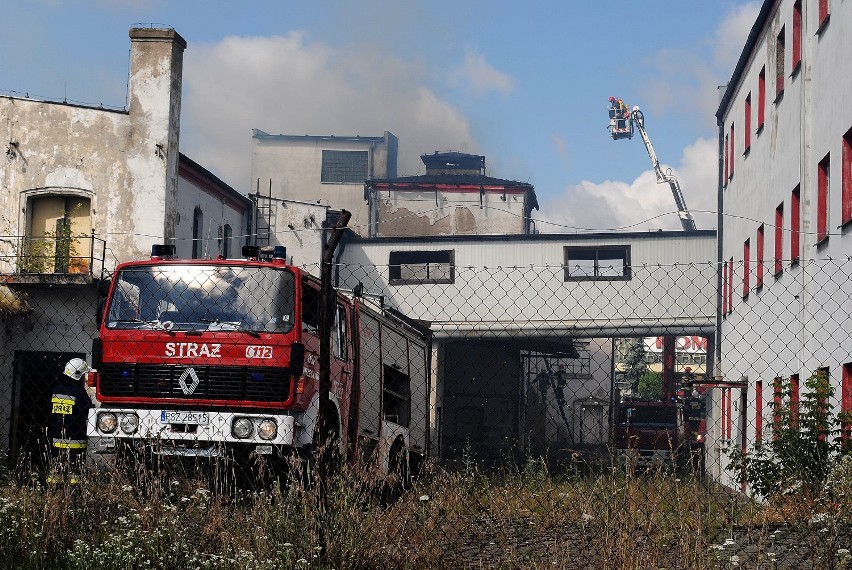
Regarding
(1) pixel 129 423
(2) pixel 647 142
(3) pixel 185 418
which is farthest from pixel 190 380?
(2) pixel 647 142

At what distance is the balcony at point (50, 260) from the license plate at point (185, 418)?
1206cm

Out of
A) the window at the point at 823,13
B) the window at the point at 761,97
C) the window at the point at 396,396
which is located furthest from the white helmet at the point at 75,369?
the window at the point at 761,97

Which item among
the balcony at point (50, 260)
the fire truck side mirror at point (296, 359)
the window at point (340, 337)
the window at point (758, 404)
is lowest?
the window at point (758, 404)

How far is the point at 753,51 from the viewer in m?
23.4

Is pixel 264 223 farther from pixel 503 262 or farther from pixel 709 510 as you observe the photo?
pixel 709 510

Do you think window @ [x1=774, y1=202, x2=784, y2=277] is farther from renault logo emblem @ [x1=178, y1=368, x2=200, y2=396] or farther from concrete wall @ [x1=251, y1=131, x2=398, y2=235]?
concrete wall @ [x1=251, y1=131, x2=398, y2=235]

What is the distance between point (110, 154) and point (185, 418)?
15.8m

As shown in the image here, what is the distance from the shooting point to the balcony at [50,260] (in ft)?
72.8

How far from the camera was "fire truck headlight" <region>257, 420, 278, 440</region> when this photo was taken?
394 inches

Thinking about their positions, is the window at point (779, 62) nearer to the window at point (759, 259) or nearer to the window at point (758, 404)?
the window at point (759, 259)

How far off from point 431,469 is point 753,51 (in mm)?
17952

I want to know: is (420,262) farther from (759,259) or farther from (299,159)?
(299,159)

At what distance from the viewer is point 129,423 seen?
33.8 feet

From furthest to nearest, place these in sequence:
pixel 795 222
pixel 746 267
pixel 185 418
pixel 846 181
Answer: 1. pixel 746 267
2. pixel 795 222
3. pixel 846 181
4. pixel 185 418
